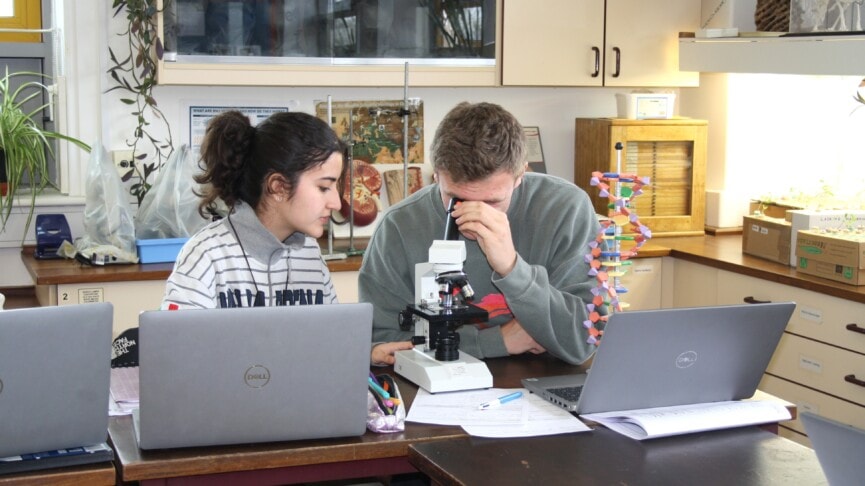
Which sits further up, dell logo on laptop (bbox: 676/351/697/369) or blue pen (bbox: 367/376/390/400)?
dell logo on laptop (bbox: 676/351/697/369)

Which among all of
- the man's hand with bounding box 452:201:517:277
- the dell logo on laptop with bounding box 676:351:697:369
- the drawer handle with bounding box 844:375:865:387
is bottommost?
the drawer handle with bounding box 844:375:865:387

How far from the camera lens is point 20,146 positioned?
11.2 feet

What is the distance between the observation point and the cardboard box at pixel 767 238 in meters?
3.61

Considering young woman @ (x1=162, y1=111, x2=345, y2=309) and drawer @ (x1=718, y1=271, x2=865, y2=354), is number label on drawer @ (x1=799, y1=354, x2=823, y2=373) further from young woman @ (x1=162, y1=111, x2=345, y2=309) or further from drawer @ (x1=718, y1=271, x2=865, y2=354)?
young woman @ (x1=162, y1=111, x2=345, y2=309)

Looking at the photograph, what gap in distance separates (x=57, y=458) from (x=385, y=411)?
56 centimetres

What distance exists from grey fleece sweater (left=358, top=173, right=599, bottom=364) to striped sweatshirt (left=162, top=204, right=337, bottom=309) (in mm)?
160

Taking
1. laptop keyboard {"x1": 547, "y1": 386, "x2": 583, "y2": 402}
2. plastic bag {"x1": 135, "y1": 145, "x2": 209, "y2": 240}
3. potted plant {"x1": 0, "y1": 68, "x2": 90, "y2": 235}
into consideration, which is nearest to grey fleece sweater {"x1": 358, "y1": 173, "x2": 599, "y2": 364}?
laptop keyboard {"x1": 547, "y1": 386, "x2": 583, "y2": 402}

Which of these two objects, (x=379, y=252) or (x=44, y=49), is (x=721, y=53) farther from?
(x=44, y=49)

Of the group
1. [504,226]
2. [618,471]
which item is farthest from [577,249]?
[618,471]

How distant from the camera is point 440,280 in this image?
2127 mm

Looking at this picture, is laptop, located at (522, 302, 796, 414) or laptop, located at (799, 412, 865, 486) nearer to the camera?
laptop, located at (799, 412, 865, 486)

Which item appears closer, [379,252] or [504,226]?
[504,226]

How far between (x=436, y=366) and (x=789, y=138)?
2.71m

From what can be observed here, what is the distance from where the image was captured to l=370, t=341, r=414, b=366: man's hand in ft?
7.55
